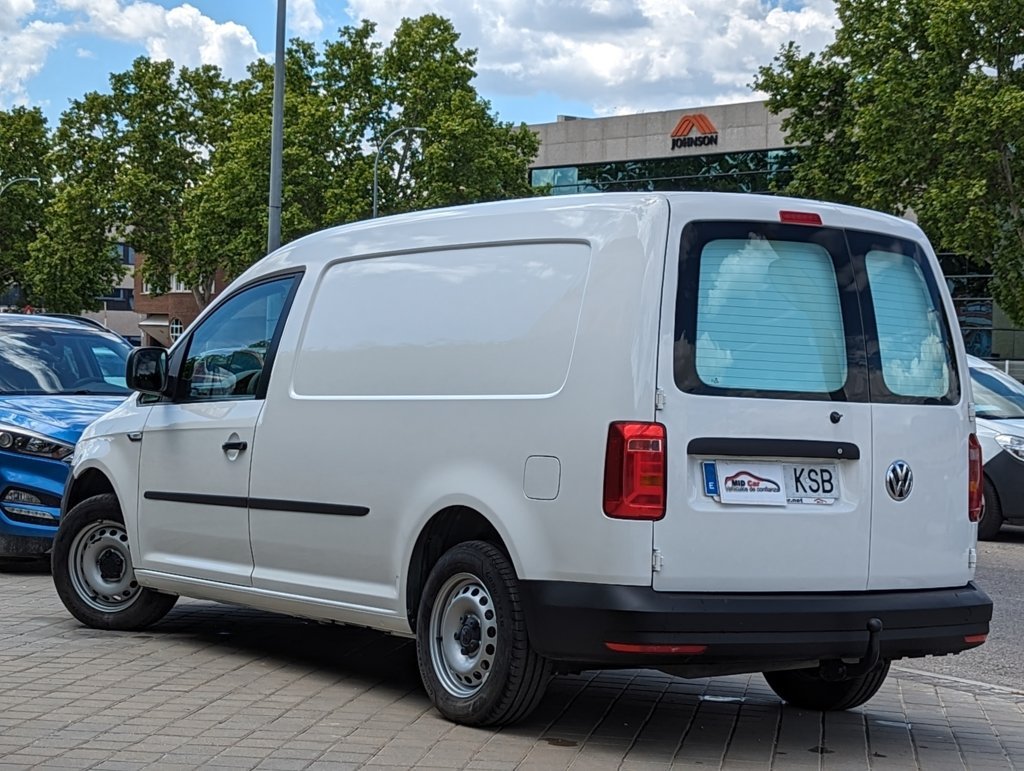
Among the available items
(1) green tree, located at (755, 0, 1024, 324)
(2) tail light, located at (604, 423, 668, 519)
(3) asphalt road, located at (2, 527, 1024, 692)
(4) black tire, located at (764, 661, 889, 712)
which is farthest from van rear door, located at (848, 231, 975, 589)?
(1) green tree, located at (755, 0, 1024, 324)

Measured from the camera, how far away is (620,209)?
5.67 metres

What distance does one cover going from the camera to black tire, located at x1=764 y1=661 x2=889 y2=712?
6.44 meters

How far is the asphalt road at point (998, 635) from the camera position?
808cm

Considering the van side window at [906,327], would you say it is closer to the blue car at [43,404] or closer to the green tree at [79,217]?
the blue car at [43,404]

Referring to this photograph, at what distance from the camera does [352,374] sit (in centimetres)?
658

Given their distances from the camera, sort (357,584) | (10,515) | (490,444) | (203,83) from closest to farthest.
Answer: (490,444)
(357,584)
(10,515)
(203,83)

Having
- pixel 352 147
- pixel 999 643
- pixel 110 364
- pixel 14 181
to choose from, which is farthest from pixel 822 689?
pixel 14 181

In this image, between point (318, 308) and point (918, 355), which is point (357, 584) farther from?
point (918, 355)

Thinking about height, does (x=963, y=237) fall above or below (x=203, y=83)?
below

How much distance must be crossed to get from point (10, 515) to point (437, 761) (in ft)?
19.8

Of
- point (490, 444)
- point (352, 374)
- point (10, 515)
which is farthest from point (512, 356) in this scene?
point (10, 515)

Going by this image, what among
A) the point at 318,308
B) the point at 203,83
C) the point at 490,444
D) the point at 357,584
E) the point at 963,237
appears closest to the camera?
the point at 490,444

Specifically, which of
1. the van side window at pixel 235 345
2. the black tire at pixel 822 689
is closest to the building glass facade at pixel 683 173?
the van side window at pixel 235 345

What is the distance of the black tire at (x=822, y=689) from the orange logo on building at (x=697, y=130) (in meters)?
63.3
